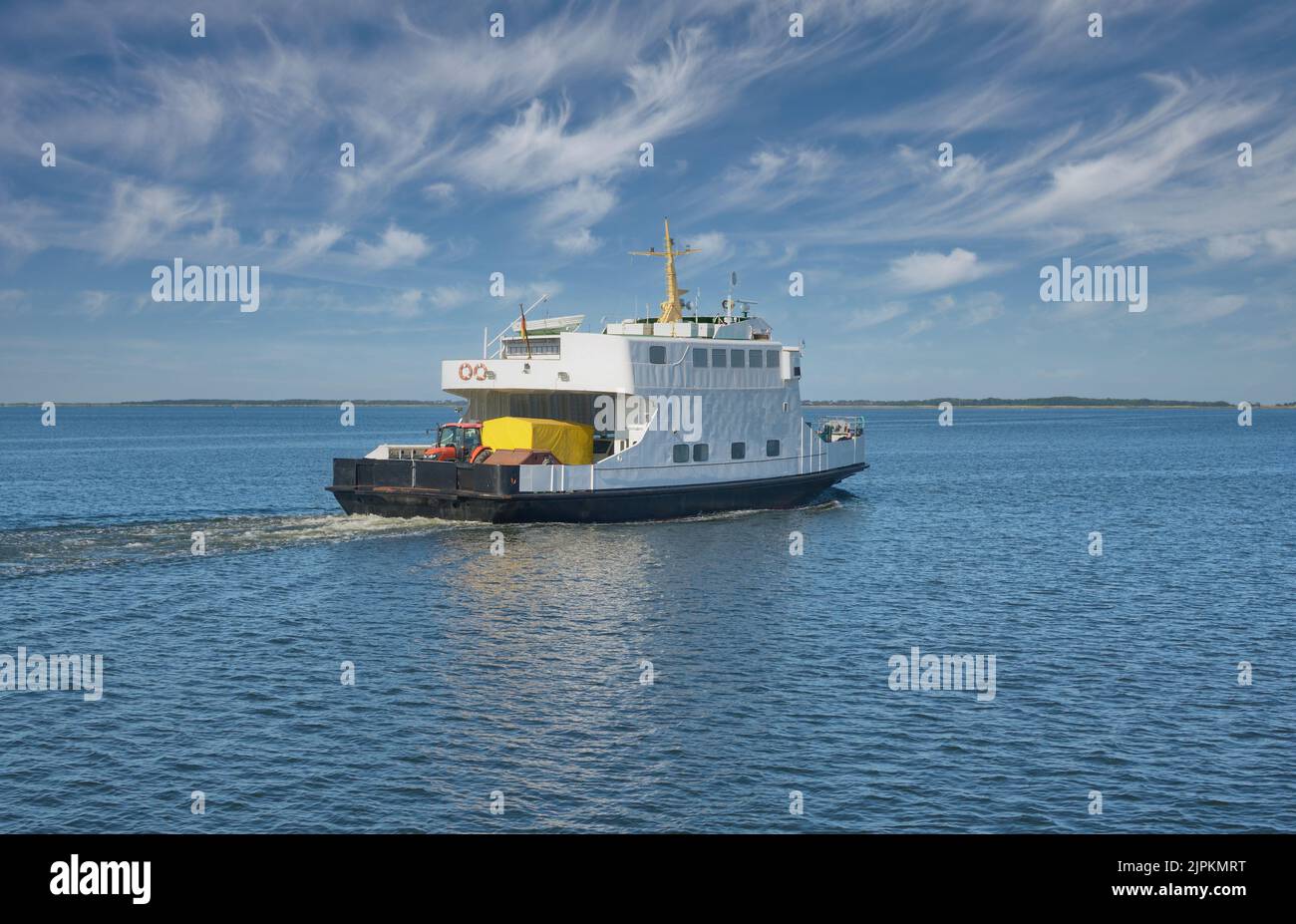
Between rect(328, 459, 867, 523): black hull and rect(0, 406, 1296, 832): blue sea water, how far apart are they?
0.71m

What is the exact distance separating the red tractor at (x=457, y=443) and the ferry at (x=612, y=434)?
0.06 m

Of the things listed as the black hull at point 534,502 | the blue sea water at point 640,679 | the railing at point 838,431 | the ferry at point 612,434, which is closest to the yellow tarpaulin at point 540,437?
the ferry at point 612,434

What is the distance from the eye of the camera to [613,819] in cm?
1426

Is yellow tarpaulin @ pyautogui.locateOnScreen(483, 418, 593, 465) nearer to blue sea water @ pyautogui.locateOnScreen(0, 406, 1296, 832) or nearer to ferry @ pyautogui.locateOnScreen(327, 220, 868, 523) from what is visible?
ferry @ pyautogui.locateOnScreen(327, 220, 868, 523)

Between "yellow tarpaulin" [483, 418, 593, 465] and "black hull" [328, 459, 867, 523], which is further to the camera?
"yellow tarpaulin" [483, 418, 593, 465]

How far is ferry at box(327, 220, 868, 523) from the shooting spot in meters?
39.2

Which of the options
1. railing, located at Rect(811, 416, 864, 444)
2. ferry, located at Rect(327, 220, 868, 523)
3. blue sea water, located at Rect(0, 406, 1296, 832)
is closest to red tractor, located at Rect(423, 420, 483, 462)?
ferry, located at Rect(327, 220, 868, 523)

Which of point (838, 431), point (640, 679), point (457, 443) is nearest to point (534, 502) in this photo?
point (457, 443)

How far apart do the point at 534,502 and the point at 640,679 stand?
18.3 meters

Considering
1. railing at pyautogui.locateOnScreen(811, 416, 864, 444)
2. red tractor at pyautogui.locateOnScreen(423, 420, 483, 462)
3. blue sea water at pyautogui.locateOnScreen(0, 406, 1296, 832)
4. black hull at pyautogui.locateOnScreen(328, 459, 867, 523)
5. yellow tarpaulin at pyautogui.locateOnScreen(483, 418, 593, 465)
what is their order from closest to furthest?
blue sea water at pyautogui.locateOnScreen(0, 406, 1296, 832) < black hull at pyautogui.locateOnScreen(328, 459, 867, 523) < yellow tarpaulin at pyautogui.locateOnScreen(483, 418, 593, 465) < red tractor at pyautogui.locateOnScreen(423, 420, 483, 462) < railing at pyautogui.locateOnScreen(811, 416, 864, 444)

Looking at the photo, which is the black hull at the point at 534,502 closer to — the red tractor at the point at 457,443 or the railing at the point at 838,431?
the red tractor at the point at 457,443

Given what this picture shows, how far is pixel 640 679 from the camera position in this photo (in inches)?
823
